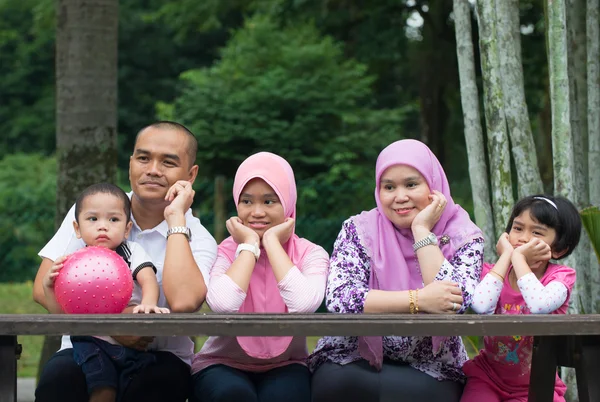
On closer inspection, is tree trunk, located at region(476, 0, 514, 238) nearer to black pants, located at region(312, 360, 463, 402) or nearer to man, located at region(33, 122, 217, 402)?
black pants, located at region(312, 360, 463, 402)

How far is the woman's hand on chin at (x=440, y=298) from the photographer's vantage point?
3.47 metres

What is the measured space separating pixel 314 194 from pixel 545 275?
682 cm

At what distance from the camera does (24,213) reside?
40.3 feet

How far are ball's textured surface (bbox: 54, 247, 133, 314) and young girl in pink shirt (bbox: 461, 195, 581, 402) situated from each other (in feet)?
4.28

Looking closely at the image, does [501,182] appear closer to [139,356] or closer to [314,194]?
[139,356]

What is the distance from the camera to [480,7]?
180 inches

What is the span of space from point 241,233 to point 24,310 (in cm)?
766

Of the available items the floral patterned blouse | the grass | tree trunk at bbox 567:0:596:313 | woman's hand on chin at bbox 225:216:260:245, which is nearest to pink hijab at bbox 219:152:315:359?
woman's hand on chin at bbox 225:216:260:245

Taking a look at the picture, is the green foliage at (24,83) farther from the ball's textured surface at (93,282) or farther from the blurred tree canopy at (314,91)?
the ball's textured surface at (93,282)

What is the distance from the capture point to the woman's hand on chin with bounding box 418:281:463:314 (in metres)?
3.47

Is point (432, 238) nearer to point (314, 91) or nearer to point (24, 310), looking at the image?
point (24, 310)

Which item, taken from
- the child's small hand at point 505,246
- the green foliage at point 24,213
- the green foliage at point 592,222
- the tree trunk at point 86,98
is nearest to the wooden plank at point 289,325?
the child's small hand at point 505,246

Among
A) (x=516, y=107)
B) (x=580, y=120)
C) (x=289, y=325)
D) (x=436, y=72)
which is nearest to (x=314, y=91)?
(x=436, y=72)

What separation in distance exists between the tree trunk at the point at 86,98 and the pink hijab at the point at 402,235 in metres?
2.83
